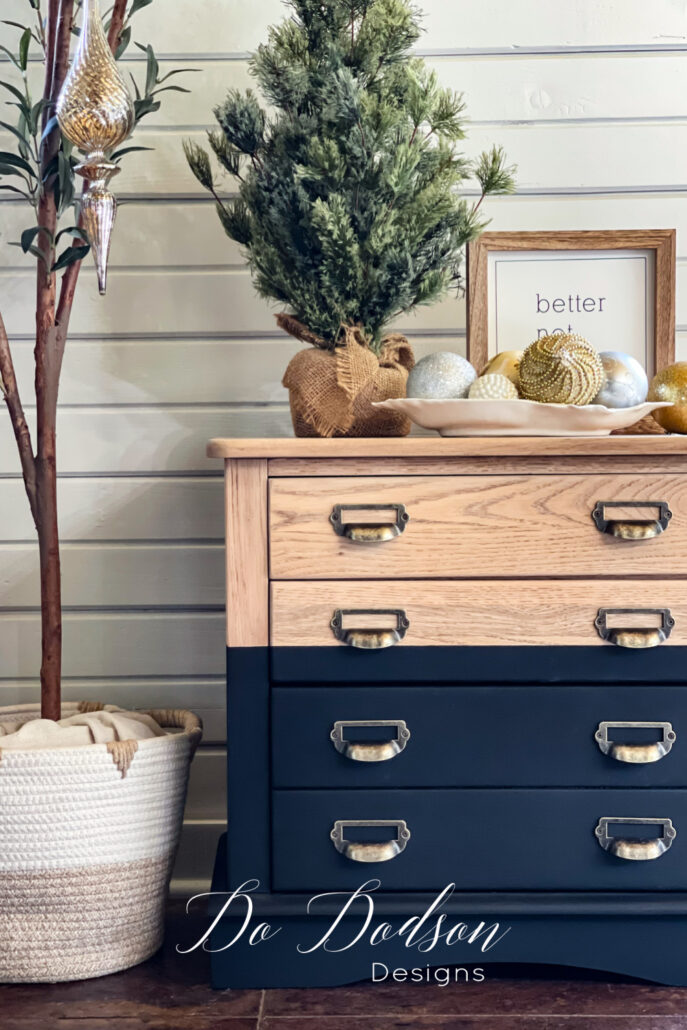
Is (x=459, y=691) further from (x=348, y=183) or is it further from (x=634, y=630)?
(x=348, y=183)

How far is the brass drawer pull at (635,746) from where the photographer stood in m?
1.35

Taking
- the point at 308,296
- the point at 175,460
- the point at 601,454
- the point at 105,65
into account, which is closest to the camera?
the point at 105,65

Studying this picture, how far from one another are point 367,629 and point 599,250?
0.81m

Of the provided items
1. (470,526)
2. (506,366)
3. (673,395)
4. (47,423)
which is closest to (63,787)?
(47,423)

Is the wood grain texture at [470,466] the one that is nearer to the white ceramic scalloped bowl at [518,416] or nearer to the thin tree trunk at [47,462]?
the white ceramic scalloped bowl at [518,416]

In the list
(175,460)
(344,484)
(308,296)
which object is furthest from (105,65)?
(175,460)

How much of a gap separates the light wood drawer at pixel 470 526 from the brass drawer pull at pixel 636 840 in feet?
1.14

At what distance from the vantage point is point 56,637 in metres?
1.53

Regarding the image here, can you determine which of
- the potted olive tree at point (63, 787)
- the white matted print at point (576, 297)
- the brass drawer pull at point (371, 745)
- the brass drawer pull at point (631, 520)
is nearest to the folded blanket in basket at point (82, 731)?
the potted olive tree at point (63, 787)

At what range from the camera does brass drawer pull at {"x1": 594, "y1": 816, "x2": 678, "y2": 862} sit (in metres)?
1.35

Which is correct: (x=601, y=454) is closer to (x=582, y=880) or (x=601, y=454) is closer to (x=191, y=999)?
(x=582, y=880)

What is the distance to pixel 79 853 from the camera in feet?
4.56

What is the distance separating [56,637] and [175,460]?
1.44 feet

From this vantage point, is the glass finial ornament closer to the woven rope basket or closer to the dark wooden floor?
the woven rope basket
